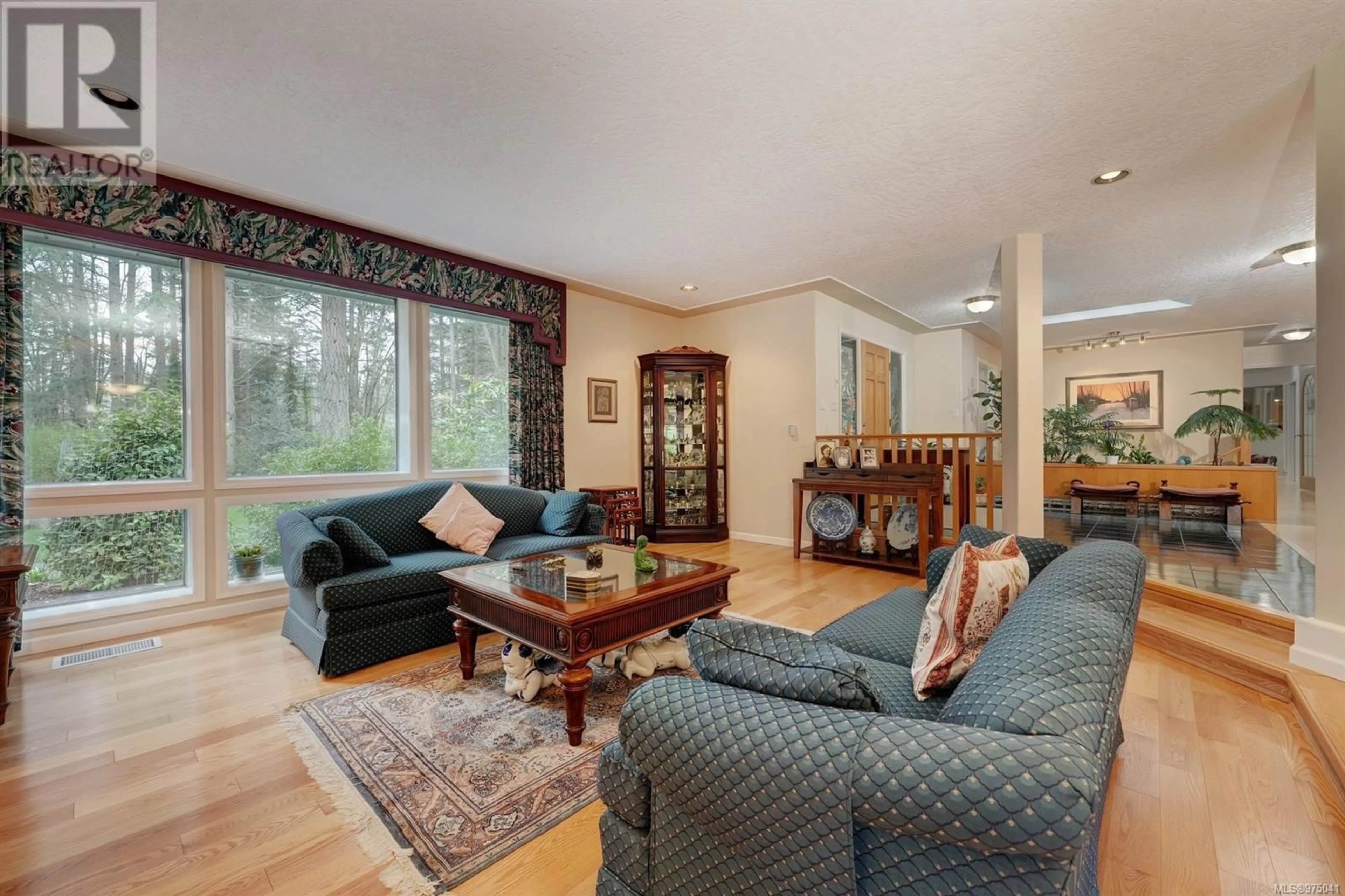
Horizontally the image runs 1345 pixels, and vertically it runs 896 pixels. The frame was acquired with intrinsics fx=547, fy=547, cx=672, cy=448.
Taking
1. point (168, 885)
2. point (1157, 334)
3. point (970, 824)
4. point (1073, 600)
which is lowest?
point (168, 885)

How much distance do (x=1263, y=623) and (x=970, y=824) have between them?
3347 mm

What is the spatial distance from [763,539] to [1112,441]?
19.0 feet

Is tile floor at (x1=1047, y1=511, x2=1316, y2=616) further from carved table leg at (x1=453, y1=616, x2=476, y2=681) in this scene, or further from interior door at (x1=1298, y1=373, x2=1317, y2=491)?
interior door at (x1=1298, y1=373, x2=1317, y2=491)

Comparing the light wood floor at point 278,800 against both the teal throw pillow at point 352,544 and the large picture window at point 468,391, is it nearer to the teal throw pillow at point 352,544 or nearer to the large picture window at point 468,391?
the teal throw pillow at point 352,544

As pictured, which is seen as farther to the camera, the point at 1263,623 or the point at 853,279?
the point at 853,279

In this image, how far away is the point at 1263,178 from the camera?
3.13 meters

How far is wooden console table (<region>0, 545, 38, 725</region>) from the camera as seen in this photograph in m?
2.21

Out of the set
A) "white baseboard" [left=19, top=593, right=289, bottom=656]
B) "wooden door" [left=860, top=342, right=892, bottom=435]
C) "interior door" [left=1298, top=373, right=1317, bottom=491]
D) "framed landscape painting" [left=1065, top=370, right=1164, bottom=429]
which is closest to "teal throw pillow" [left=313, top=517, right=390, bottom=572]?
"white baseboard" [left=19, top=593, right=289, bottom=656]

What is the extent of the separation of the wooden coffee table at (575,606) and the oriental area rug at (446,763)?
150mm

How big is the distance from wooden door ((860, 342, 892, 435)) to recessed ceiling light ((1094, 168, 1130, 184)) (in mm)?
3295

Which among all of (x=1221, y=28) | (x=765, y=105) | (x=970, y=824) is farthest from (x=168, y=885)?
(x=1221, y=28)

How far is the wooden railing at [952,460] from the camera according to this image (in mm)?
4578

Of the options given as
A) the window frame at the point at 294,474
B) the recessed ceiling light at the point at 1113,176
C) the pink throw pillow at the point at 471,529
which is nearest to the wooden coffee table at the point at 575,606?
the pink throw pillow at the point at 471,529

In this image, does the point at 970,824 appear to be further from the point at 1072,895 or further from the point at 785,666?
the point at 785,666
